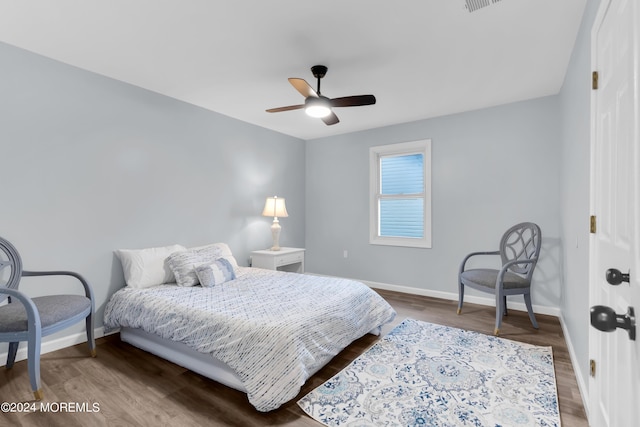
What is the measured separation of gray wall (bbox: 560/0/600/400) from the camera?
191cm

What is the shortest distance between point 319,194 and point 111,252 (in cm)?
316

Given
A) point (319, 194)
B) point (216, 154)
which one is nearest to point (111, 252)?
point (216, 154)

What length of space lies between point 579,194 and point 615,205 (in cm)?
104

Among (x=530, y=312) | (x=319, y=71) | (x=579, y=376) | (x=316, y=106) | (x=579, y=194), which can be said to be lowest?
(x=579, y=376)

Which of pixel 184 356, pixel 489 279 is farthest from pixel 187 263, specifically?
pixel 489 279

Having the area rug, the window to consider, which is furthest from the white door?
the window

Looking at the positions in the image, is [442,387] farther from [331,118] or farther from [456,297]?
[331,118]

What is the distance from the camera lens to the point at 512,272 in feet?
11.3

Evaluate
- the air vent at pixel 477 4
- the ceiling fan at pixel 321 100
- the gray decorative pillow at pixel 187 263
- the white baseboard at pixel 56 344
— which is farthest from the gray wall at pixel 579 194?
the white baseboard at pixel 56 344

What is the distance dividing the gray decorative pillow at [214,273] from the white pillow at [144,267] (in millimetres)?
382

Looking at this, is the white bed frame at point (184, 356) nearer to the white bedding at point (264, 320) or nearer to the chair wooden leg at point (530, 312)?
the white bedding at point (264, 320)

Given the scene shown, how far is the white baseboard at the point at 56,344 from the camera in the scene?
8.20 ft

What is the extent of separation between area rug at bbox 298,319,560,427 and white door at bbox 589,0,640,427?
0.40m

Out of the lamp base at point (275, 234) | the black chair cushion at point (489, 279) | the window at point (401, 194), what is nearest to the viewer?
the black chair cushion at point (489, 279)
